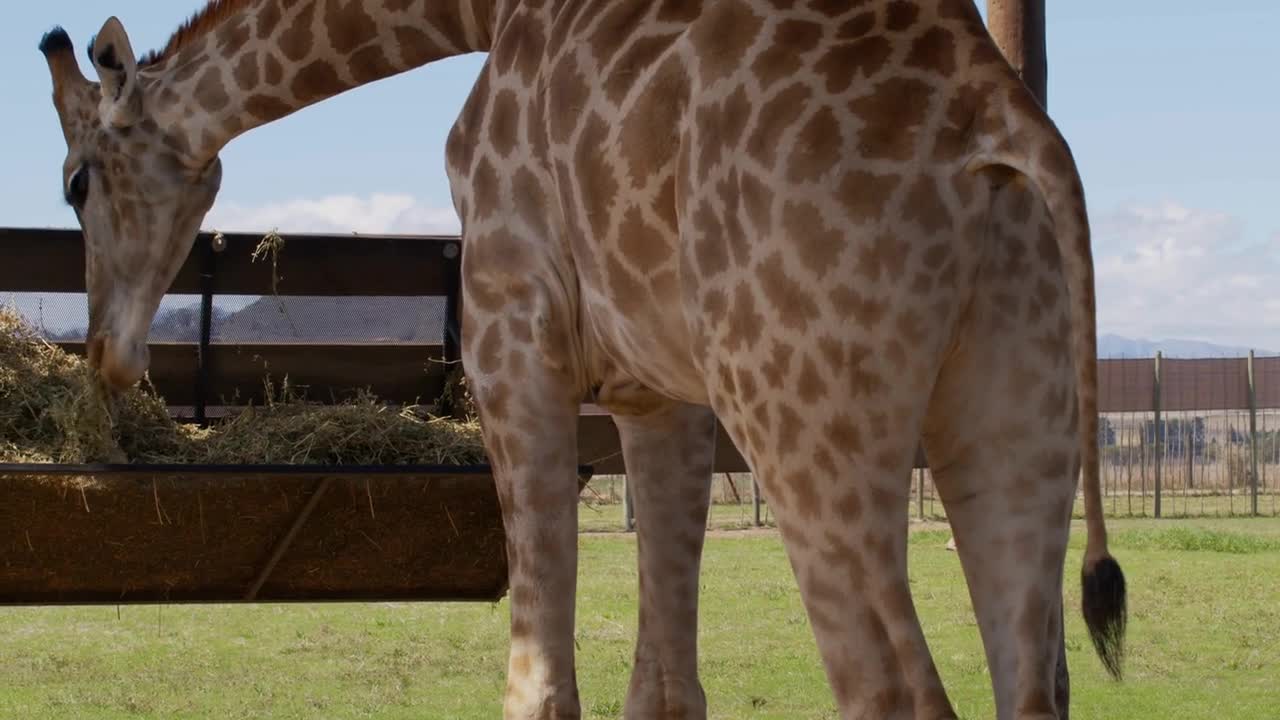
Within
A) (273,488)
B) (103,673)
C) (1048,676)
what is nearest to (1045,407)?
(1048,676)

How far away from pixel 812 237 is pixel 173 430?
10.6ft

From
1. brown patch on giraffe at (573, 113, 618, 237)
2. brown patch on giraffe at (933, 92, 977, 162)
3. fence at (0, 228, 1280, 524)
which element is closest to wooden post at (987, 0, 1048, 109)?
fence at (0, 228, 1280, 524)

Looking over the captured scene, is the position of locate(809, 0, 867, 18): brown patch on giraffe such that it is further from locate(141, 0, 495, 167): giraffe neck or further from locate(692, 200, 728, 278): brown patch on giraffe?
locate(141, 0, 495, 167): giraffe neck

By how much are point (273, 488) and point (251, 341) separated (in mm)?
1306

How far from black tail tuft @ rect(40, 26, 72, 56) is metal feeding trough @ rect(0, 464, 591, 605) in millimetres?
1530

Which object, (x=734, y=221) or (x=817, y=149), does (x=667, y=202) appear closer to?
(x=734, y=221)

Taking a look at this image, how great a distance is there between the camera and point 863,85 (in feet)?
9.71

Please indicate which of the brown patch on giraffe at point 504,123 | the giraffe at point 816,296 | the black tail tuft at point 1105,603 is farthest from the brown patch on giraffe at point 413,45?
the black tail tuft at point 1105,603

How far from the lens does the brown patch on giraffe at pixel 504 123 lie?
3824 mm

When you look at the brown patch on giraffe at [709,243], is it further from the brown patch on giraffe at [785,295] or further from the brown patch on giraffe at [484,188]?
the brown patch on giraffe at [484,188]

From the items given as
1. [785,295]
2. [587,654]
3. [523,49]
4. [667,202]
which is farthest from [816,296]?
[587,654]

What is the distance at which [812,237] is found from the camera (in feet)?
9.39

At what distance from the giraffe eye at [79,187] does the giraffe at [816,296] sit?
1785 millimetres

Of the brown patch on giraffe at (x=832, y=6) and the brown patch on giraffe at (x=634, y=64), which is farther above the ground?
the brown patch on giraffe at (x=832, y=6)
